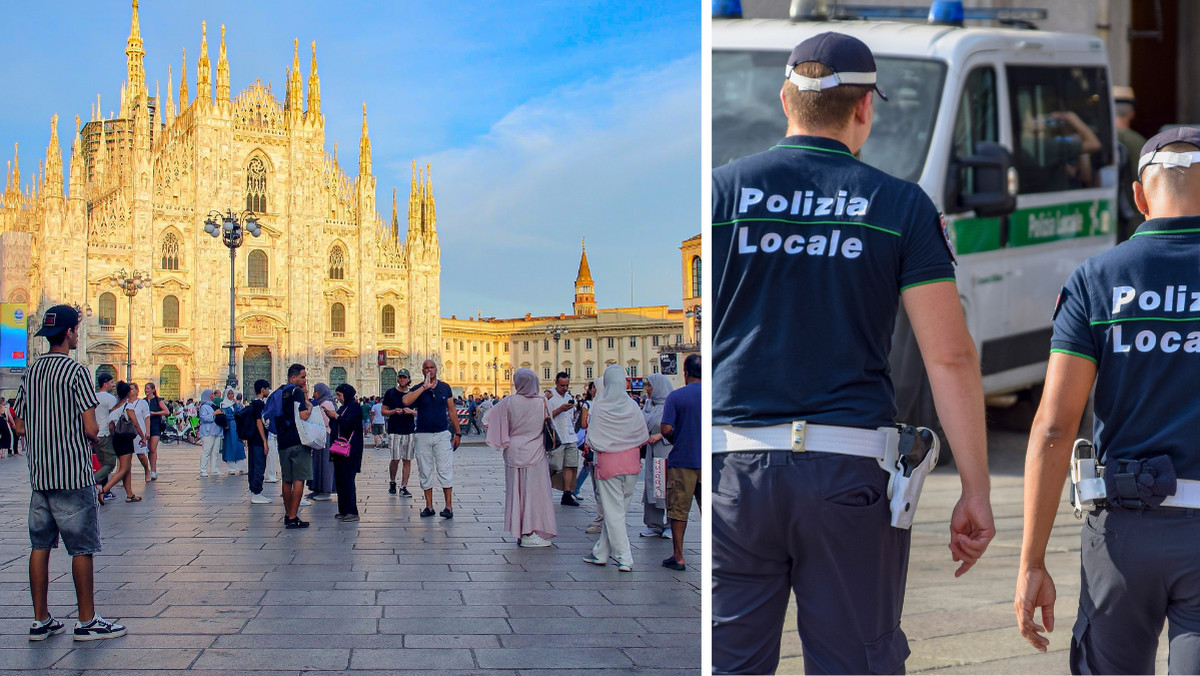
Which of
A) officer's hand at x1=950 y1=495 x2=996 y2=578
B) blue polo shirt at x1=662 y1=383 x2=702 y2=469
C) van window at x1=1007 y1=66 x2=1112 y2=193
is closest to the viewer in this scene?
officer's hand at x1=950 y1=495 x2=996 y2=578

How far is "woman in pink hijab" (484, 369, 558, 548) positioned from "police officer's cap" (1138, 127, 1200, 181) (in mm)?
5237

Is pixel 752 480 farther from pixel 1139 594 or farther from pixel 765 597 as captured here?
pixel 1139 594

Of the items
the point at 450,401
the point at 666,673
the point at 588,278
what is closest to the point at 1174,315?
the point at 666,673

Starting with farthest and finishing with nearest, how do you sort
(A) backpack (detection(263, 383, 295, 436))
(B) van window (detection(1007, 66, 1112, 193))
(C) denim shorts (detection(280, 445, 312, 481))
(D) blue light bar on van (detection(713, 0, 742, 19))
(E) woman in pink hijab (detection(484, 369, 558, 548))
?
(A) backpack (detection(263, 383, 295, 436)) < (C) denim shorts (detection(280, 445, 312, 481)) < (E) woman in pink hijab (detection(484, 369, 558, 548)) < (B) van window (detection(1007, 66, 1112, 193)) < (D) blue light bar on van (detection(713, 0, 742, 19))

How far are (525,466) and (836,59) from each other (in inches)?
212

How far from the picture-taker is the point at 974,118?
5012 mm

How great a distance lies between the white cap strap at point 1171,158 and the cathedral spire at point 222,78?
51677mm

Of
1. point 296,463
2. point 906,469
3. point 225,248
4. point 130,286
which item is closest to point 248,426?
point 296,463

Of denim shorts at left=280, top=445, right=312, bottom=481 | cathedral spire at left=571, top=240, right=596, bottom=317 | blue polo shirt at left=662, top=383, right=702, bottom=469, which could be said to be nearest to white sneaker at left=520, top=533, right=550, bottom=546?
blue polo shirt at left=662, top=383, right=702, bottom=469

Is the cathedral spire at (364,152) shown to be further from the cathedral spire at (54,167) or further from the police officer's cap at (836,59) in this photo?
the police officer's cap at (836,59)

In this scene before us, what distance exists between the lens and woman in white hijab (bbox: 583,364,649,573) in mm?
6344

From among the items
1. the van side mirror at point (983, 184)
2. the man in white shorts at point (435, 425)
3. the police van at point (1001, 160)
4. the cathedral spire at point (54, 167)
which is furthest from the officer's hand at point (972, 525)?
the cathedral spire at point (54, 167)

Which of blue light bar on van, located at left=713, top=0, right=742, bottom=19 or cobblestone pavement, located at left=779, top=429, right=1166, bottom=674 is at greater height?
blue light bar on van, located at left=713, top=0, right=742, bottom=19

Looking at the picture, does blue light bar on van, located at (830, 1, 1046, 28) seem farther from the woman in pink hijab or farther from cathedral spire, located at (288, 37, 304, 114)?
cathedral spire, located at (288, 37, 304, 114)
